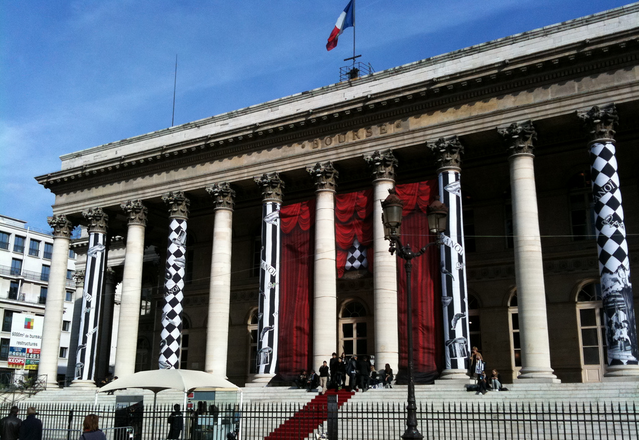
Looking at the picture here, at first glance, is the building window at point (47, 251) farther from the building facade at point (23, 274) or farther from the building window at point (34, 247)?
the building window at point (34, 247)

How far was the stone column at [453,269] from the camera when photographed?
2133cm

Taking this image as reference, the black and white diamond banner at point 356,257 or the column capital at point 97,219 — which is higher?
the column capital at point 97,219

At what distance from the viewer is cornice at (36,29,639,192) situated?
69.3 feet

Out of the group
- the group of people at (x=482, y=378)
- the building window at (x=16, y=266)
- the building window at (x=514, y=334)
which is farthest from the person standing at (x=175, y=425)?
the building window at (x=16, y=266)

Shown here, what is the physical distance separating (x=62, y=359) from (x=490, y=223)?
4444 centimetres

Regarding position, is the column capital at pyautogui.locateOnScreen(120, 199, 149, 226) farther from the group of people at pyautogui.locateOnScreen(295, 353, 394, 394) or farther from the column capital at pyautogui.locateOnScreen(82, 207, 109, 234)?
the group of people at pyautogui.locateOnScreen(295, 353, 394, 394)

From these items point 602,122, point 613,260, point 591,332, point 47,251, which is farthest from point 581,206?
point 47,251

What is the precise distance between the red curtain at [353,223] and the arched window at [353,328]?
4.70 meters

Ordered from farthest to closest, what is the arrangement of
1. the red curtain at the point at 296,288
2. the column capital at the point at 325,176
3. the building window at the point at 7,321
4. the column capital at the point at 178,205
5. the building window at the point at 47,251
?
the building window at the point at 47,251 < the building window at the point at 7,321 < the column capital at the point at 178,205 < the column capital at the point at 325,176 < the red curtain at the point at 296,288

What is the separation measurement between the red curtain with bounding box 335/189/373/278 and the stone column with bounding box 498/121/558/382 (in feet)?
16.8

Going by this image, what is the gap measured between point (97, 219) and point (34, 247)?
32.6 metres

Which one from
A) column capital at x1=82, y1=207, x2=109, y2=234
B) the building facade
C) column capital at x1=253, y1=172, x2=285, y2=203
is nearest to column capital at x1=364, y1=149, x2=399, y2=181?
column capital at x1=253, y1=172, x2=285, y2=203

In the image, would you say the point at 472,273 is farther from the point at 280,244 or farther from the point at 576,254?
the point at 280,244

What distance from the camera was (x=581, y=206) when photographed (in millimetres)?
25062
